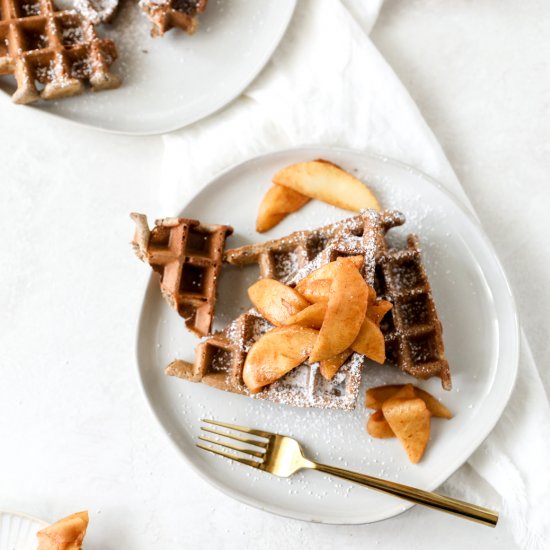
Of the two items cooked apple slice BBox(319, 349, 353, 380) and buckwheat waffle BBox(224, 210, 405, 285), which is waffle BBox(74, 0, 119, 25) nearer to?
A: buckwheat waffle BBox(224, 210, 405, 285)

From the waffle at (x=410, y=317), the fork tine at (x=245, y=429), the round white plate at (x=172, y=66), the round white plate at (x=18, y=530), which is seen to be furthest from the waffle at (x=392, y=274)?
the round white plate at (x=18, y=530)

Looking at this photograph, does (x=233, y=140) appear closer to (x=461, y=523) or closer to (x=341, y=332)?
(x=341, y=332)

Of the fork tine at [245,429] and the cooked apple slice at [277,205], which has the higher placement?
the cooked apple slice at [277,205]

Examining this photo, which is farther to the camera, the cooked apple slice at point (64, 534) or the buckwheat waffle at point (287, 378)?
the cooked apple slice at point (64, 534)

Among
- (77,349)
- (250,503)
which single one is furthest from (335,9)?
(250,503)

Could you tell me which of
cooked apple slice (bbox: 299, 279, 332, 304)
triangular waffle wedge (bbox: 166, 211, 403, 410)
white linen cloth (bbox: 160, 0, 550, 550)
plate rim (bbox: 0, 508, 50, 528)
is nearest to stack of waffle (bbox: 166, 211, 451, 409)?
triangular waffle wedge (bbox: 166, 211, 403, 410)

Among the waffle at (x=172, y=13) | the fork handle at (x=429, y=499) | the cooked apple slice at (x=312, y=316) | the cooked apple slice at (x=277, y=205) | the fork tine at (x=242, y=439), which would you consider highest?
the waffle at (x=172, y=13)

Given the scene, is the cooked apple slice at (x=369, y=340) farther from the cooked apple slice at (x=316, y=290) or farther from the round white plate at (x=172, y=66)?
the round white plate at (x=172, y=66)
